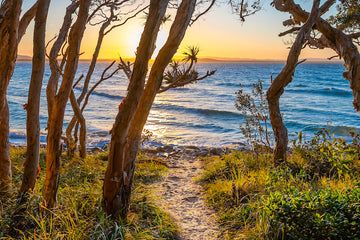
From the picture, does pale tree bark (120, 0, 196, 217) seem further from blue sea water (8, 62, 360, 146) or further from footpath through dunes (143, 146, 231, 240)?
blue sea water (8, 62, 360, 146)

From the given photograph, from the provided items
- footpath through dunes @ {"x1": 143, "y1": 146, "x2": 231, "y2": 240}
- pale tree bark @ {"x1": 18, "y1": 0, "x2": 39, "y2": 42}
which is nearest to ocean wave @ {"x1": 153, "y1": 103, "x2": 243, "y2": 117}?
footpath through dunes @ {"x1": 143, "y1": 146, "x2": 231, "y2": 240}

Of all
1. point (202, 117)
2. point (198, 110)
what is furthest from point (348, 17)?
point (198, 110)

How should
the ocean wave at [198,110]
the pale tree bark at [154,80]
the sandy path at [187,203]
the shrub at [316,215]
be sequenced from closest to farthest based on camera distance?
the shrub at [316,215], the pale tree bark at [154,80], the sandy path at [187,203], the ocean wave at [198,110]

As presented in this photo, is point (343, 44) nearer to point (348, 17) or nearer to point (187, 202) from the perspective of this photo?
point (348, 17)

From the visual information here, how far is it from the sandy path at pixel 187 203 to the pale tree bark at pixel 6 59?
2273 millimetres

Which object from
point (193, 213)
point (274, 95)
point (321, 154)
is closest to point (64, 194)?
point (193, 213)

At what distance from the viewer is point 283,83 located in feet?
18.7

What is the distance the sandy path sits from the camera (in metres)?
4.22

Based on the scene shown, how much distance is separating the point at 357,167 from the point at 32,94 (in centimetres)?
547

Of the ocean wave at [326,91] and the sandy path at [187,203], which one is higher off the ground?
the ocean wave at [326,91]

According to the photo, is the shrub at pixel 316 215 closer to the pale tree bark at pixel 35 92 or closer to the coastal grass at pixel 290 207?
the coastal grass at pixel 290 207

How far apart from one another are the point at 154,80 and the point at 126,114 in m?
0.62

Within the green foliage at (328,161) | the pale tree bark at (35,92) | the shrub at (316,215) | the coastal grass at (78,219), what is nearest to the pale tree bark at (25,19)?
the pale tree bark at (35,92)

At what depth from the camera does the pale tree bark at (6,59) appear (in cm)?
358
